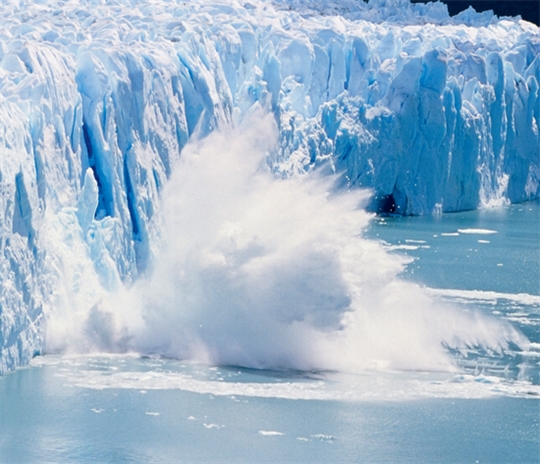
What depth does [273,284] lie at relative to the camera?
9125 millimetres

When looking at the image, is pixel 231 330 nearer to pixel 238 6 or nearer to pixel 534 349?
pixel 534 349

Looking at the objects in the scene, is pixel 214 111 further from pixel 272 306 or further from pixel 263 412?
pixel 263 412

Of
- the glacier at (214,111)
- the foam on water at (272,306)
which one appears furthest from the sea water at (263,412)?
the glacier at (214,111)

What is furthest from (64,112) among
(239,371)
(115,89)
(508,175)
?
(508,175)

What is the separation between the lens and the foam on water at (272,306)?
29.1 feet

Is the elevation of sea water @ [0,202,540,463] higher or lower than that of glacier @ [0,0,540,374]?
lower

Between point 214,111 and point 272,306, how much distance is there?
365cm

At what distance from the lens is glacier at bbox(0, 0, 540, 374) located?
8.68 m

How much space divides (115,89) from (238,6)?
8.77 metres

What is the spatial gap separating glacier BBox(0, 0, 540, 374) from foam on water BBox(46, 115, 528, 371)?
0.94ft

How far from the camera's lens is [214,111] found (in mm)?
12289

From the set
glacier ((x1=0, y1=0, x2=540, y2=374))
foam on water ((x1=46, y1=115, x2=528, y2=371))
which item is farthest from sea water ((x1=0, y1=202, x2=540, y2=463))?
glacier ((x1=0, y1=0, x2=540, y2=374))

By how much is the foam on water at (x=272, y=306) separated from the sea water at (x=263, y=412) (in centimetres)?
22

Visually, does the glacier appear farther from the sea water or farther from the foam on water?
the sea water
